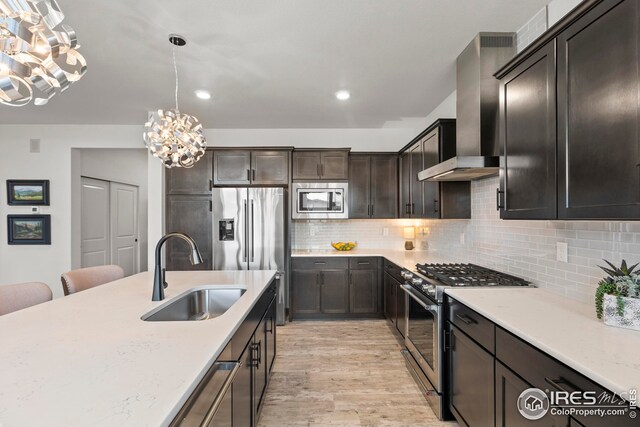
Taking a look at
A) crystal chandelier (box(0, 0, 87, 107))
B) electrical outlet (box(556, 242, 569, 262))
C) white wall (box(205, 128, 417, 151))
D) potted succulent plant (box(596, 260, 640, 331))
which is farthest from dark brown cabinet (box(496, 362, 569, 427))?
white wall (box(205, 128, 417, 151))

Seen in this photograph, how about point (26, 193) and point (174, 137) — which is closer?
point (174, 137)

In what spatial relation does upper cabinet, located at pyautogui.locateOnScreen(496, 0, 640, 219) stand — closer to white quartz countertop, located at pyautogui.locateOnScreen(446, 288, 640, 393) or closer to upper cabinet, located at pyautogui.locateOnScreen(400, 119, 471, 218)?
white quartz countertop, located at pyautogui.locateOnScreen(446, 288, 640, 393)

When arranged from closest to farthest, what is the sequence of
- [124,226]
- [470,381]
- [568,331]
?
1. [568,331]
2. [470,381]
3. [124,226]

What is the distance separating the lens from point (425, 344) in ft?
7.51

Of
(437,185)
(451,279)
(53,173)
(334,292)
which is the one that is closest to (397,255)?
(334,292)

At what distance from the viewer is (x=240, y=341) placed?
143 centimetres

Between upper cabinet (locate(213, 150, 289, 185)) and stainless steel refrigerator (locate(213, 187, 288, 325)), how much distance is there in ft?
1.00

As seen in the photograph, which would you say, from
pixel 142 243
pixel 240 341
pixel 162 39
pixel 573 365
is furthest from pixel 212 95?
pixel 142 243

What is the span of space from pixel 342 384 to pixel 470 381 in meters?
1.12

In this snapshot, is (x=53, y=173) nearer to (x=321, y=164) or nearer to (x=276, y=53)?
(x=321, y=164)

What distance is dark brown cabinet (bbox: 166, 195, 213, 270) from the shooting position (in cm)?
403

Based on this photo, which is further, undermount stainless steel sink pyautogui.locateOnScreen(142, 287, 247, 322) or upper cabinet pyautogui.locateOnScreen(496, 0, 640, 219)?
undermount stainless steel sink pyautogui.locateOnScreen(142, 287, 247, 322)

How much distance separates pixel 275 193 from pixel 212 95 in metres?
1.35

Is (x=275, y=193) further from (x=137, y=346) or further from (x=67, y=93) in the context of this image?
(x=137, y=346)
